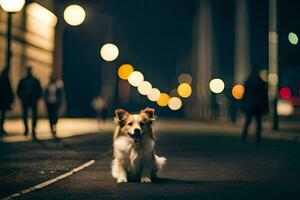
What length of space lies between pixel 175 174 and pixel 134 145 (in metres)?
1.84

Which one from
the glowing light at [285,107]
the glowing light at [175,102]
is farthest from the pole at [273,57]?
the glowing light at [175,102]

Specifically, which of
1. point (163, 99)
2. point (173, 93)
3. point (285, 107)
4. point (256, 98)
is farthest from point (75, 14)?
point (163, 99)

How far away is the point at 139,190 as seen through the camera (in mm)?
9430

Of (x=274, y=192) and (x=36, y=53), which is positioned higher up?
(x=36, y=53)

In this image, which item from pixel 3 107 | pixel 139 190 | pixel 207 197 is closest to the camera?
pixel 207 197

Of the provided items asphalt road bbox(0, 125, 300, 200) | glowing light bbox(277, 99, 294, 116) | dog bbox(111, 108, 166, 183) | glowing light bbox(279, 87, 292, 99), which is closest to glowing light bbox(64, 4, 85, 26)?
glowing light bbox(279, 87, 292, 99)

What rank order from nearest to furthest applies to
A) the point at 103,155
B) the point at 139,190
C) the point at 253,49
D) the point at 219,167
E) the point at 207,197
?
the point at 207,197
the point at 139,190
the point at 219,167
the point at 103,155
the point at 253,49

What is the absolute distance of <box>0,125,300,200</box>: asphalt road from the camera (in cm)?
913

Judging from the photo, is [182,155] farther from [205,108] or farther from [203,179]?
[205,108]

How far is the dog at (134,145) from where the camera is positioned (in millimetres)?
10148

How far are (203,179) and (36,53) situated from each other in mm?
36626

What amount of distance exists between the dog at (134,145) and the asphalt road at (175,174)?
0.23 meters

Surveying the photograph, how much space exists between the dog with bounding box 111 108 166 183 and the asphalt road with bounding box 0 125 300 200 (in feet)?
0.77

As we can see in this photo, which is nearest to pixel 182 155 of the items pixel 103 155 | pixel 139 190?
pixel 103 155
